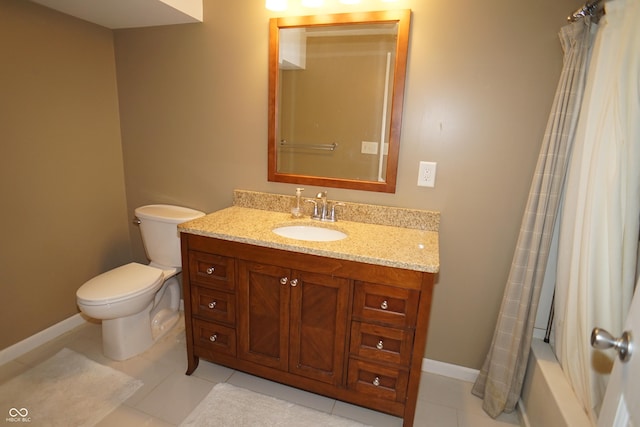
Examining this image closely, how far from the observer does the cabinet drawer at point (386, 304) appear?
4.35 ft

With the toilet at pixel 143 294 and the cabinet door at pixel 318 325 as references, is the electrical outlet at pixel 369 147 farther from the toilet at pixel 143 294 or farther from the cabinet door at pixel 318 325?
the toilet at pixel 143 294

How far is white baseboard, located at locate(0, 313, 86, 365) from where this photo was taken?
1.86m

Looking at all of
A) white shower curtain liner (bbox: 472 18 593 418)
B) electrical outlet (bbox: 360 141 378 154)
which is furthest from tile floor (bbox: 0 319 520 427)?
electrical outlet (bbox: 360 141 378 154)

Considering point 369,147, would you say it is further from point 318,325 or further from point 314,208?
point 318,325

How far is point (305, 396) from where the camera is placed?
1.72 meters

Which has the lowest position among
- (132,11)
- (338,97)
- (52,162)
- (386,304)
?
(386,304)


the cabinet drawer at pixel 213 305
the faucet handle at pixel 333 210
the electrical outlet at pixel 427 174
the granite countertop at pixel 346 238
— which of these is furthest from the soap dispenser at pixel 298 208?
the electrical outlet at pixel 427 174

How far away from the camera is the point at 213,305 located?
166 centimetres

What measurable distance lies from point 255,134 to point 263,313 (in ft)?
3.41

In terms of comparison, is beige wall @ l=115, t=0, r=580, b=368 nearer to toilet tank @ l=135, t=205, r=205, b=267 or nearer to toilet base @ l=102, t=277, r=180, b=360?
toilet tank @ l=135, t=205, r=205, b=267

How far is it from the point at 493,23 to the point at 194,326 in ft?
6.86

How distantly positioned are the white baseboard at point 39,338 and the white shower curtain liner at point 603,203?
2.78 meters

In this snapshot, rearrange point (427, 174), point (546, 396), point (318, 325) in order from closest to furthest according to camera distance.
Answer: point (546, 396)
point (318, 325)
point (427, 174)

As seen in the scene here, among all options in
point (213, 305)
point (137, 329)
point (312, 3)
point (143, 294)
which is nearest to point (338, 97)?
point (312, 3)
